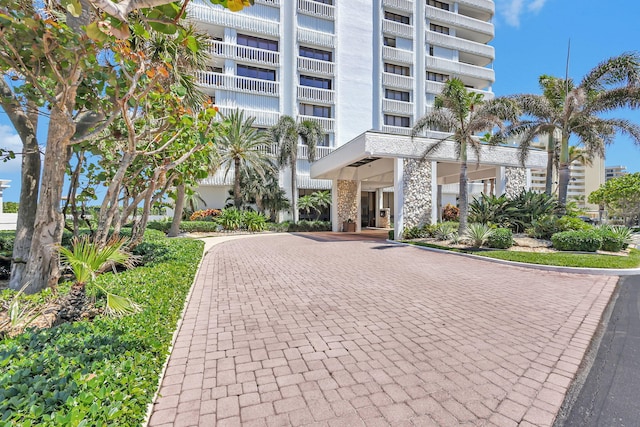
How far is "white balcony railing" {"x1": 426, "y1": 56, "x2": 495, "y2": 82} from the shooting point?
109 ft

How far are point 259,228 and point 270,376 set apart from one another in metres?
19.2

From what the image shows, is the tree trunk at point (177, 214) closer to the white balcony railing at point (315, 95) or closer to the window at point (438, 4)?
the white balcony railing at point (315, 95)

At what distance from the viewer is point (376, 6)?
3192 centimetres

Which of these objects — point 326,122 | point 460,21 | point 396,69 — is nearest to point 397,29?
point 396,69

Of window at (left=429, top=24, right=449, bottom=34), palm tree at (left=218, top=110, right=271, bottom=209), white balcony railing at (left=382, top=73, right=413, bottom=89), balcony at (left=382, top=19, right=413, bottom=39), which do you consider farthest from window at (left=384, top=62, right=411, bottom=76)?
palm tree at (left=218, top=110, right=271, bottom=209)

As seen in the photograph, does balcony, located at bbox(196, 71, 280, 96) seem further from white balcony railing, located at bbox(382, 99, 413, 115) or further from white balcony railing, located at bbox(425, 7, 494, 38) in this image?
white balcony railing, located at bbox(425, 7, 494, 38)

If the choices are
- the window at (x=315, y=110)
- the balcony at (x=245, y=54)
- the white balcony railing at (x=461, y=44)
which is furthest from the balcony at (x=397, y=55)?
the balcony at (x=245, y=54)

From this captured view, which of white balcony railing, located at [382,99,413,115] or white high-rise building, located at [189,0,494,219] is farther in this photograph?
white balcony railing, located at [382,99,413,115]

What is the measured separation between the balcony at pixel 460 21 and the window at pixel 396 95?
8642 mm

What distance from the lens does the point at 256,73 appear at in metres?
27.5

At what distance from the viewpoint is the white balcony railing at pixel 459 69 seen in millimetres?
33219

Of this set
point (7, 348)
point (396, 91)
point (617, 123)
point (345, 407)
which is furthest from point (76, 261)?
point (396, 91)

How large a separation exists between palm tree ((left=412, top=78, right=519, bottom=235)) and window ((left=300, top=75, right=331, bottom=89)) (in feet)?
58.0

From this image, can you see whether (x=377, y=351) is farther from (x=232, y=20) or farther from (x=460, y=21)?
(x=460, y=21)
